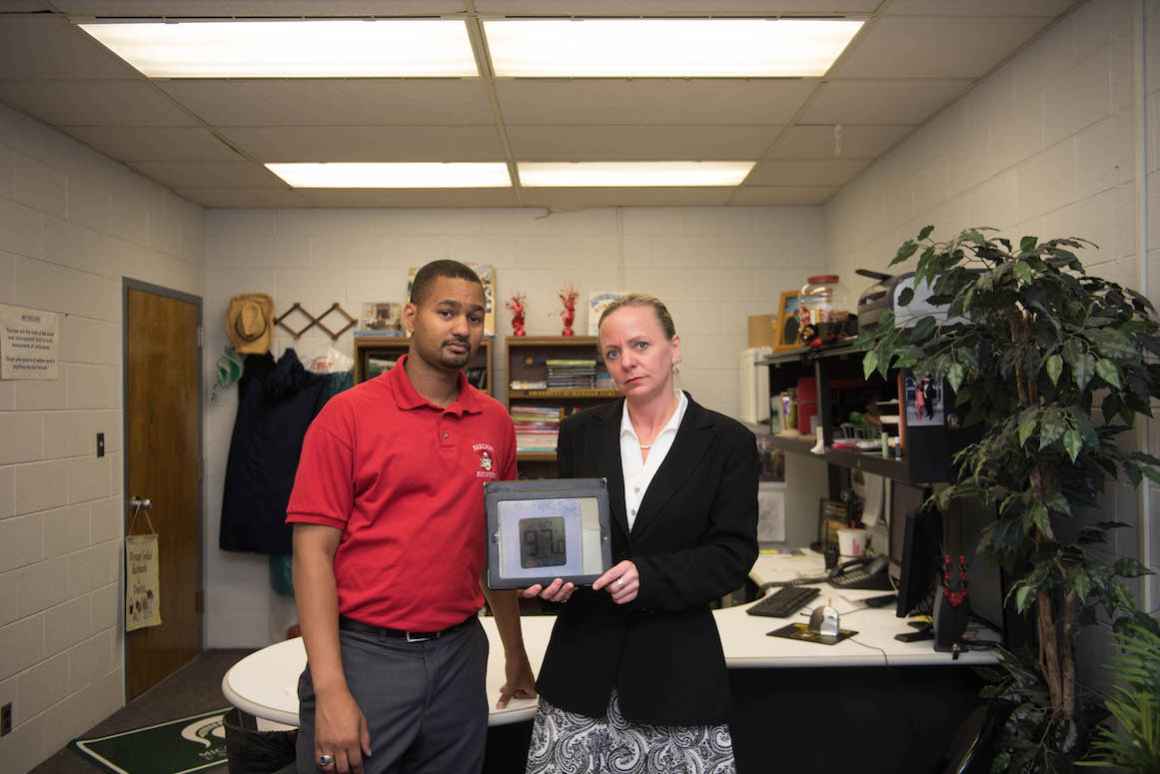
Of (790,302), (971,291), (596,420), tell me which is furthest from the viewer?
(790,302)

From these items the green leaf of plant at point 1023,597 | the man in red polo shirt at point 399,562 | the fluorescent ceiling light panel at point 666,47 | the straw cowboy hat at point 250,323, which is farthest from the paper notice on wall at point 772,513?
the man in red polo shirt at point 399,562

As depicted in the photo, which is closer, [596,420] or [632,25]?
[596,420]

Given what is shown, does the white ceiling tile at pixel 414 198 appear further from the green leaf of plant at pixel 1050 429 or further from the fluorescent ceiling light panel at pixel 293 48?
the green leaf of plant at pixel 1050 429

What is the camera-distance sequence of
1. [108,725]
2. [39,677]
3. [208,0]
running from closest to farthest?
[208,0], [39,677], [108,725]

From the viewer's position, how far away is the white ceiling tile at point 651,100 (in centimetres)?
306

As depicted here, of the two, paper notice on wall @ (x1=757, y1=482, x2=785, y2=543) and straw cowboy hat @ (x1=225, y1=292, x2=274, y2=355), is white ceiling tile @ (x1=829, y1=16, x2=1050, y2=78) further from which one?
straw cowboy hat @ (x1=225, y1=292, x2=274, y2=355)

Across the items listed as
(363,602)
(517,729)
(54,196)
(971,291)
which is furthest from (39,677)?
(971,291)

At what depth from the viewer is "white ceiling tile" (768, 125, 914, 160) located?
3.63m

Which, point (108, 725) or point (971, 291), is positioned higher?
point (971, 291)

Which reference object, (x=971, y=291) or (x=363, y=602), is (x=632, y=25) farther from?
(x=363, y=602)

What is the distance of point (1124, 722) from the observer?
1.51m

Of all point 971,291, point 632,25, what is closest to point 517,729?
point 971,291

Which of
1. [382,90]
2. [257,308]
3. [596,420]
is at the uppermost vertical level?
[382,90]

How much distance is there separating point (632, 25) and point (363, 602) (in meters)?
1.96
